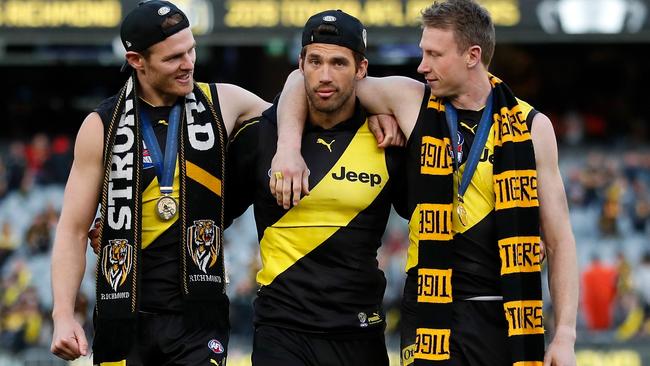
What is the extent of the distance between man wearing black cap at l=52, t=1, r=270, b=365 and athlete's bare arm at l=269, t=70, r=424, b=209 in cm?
33

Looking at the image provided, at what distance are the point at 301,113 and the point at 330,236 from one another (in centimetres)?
55

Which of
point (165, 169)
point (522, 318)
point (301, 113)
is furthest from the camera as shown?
point (301, 113)

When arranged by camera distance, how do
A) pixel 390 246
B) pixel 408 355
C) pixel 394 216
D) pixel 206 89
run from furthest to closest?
1. pixel 394 216
2. pixel 390 246
3. pixel 206 89
4. pixel 408 355

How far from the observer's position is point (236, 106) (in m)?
6.01

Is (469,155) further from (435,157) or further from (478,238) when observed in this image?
(478,238)

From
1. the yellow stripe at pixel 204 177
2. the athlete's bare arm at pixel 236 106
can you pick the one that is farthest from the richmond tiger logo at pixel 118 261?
the athlete's bare arm at pixel 236 106

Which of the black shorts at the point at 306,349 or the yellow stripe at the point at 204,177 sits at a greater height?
the yellow stripe at the point at 204,177

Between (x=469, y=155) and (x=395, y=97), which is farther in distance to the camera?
(x=395, y=97)

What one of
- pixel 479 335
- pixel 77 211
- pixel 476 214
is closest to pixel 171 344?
pixel 77 211

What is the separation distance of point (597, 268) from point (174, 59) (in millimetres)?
11210

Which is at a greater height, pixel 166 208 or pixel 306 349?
pixel 166 208

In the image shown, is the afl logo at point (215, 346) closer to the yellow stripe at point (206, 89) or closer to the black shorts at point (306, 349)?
the black shorts at point (306, 349)

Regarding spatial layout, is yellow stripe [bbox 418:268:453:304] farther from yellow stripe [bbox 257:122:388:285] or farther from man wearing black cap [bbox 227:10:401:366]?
yellow stripe [bbox 257:122:388:285]

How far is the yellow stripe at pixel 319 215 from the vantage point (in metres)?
5.72
